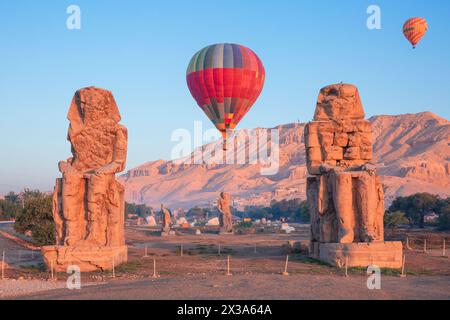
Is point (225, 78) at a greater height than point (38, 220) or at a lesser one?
greater

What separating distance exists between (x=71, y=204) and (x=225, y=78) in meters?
19.9

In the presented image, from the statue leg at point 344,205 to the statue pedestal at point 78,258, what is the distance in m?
4.66

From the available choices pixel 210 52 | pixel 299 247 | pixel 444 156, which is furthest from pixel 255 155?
pixel 299 247

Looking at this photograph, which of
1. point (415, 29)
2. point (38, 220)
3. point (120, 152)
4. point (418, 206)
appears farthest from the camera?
point (415, 29)

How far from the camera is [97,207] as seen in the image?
11.4m

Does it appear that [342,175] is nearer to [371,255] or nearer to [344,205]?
[344,205]

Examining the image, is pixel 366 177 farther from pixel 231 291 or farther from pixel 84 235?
pixel 84 235

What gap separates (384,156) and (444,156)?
1302cm

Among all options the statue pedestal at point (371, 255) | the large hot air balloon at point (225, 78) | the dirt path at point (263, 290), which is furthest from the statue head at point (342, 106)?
the large hot air balloon at point (225, 78)

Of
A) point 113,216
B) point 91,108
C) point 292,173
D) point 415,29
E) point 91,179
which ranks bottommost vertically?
point 113,216

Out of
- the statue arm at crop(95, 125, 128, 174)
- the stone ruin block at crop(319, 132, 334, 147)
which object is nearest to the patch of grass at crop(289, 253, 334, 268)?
the stone ruin block at crop(319, 132, 334, 147)

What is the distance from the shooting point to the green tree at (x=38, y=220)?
63.5ft

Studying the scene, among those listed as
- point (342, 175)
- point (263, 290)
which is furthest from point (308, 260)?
point (263, 290)
